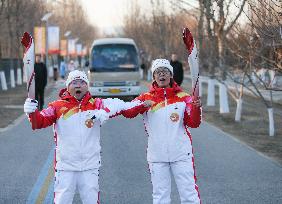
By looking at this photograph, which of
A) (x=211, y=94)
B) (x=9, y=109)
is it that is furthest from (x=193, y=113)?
(x=211, y=94)

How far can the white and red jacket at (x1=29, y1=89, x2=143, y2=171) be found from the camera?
18.4ft

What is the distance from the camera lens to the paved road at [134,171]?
25.0 ft

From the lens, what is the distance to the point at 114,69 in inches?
937

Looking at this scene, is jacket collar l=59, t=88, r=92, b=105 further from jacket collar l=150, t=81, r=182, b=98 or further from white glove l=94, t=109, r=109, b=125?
jacket collar l=150, t=81, r=182, b=98

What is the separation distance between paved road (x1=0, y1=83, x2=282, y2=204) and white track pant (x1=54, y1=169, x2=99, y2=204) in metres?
1.78

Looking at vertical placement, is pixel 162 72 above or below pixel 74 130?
above

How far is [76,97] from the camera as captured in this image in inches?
224

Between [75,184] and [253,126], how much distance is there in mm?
10406

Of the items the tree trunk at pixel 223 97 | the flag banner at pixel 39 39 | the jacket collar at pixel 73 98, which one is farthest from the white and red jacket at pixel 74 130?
the flag banner at pixel 39 39

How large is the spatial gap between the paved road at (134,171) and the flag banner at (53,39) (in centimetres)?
3183

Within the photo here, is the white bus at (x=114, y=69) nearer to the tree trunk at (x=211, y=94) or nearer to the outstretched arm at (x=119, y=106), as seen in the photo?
the tree trunk at (x=211, y=94)

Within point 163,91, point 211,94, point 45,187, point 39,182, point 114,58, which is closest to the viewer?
point 163,91

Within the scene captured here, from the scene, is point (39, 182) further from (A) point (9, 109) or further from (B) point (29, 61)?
(A) point (9, 109)

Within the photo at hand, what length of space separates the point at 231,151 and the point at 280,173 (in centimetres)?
228
